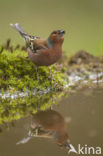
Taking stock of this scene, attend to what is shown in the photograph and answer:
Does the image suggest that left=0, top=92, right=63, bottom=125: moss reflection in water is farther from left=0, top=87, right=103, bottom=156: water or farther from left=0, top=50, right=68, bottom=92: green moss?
left=0, top=50, right=68, bottom=92: green moss

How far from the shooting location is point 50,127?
3773 millimetres

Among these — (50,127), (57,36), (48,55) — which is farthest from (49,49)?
(50,127)

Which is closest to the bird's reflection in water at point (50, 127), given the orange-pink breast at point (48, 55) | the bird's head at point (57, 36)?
the orange-pink breast at point (48, 55)

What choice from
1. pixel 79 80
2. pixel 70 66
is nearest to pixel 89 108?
pixel 79 80

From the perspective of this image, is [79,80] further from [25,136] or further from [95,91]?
[25,136]

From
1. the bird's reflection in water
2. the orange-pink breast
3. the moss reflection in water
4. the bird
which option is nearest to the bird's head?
the bird

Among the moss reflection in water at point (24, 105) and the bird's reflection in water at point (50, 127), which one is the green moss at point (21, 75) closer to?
the moss reflection in water at point (24, 105)

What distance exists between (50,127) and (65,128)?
0.21 meters

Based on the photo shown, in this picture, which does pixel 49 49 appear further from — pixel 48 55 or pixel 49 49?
pixel 48 55

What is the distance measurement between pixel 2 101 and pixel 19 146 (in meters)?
2.60

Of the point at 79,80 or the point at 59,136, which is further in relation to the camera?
the point at 79,80

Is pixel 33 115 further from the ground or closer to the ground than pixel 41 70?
closer to the ground

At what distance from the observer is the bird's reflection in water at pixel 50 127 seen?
334 cm

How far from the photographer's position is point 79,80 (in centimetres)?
792
